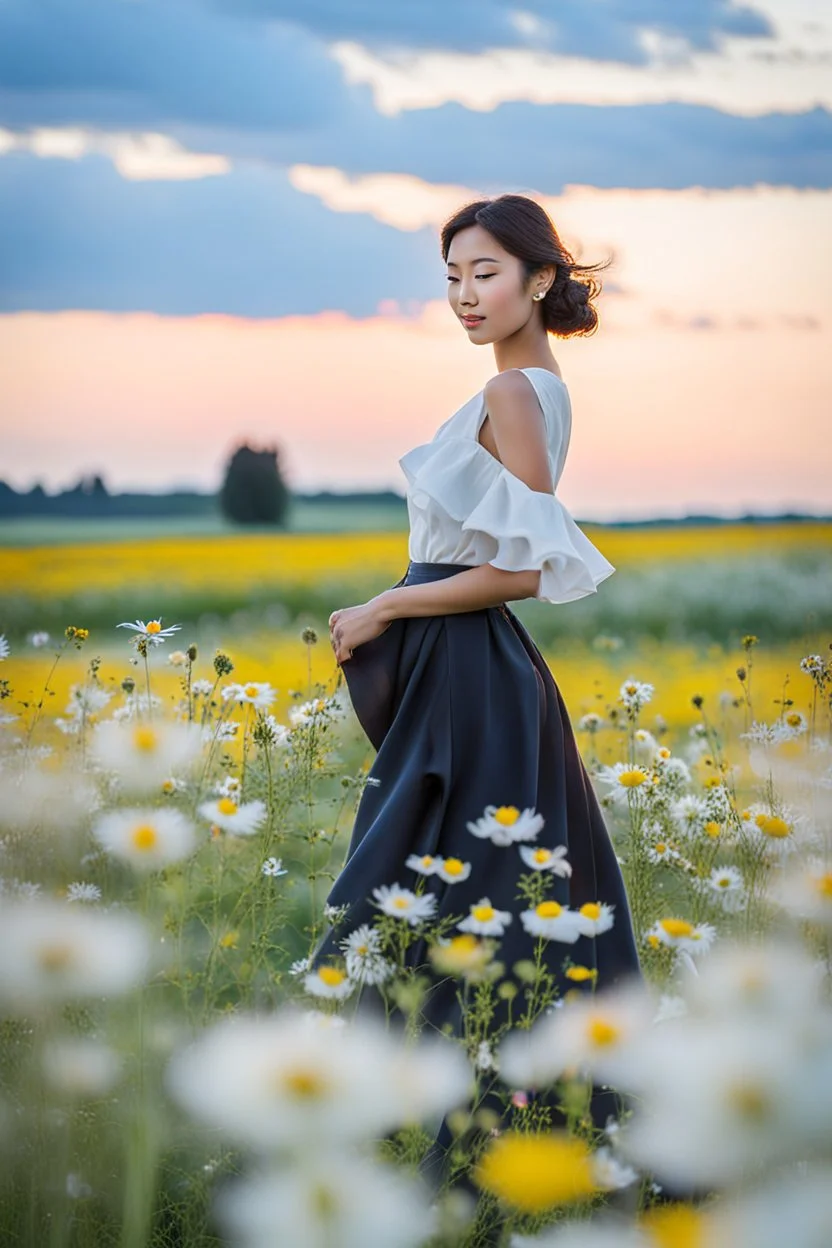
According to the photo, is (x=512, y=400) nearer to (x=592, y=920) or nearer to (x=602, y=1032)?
(x=592, y=920)

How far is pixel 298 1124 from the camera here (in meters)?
0.82

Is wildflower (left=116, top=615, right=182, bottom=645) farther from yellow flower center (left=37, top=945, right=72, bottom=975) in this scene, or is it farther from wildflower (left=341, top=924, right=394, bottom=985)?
yellow flower center (left=37, top=945, right=72, bottom=975)

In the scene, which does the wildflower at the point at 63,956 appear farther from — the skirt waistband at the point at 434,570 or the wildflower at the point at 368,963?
the skirt waistband at the point at 434,570

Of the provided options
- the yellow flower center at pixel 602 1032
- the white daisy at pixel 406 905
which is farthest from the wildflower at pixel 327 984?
the yellow flower center at pixel 602 1032

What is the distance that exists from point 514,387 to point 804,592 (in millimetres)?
12732

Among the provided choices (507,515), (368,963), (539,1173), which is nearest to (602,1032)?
(539,1173)

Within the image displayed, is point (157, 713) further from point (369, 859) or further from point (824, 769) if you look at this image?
point (824, 769)

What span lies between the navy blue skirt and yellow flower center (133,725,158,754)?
0.95m

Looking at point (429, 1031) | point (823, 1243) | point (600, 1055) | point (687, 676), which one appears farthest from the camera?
point (687, 676)

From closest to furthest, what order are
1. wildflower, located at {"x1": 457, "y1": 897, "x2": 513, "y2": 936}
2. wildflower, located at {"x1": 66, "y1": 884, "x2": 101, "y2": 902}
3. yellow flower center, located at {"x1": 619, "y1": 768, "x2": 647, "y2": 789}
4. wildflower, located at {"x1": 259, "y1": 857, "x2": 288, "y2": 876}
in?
wildflower, located at {"x1": 457, "y1": 897, "x2": 513, "y2": 936} → wildflower, located at {"x1": 259, "y1": 857, "x2": 288, "y2": 876} → wildflower, located at {"x1": 66, "y1": 884, "x2": 101, "y2": 902} → yellow flower center, located at {"x1": 619, "y1": 768, "x2": 647, "y2": 789}

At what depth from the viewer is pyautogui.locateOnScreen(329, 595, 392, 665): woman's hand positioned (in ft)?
7.82

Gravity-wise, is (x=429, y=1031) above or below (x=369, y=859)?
below

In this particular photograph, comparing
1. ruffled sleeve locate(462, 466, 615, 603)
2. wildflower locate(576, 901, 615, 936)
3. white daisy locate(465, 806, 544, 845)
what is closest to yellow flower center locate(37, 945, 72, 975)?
white daisy locate(465, 806, 544, 845)

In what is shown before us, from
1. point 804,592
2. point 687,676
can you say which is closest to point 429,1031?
point 687,676
